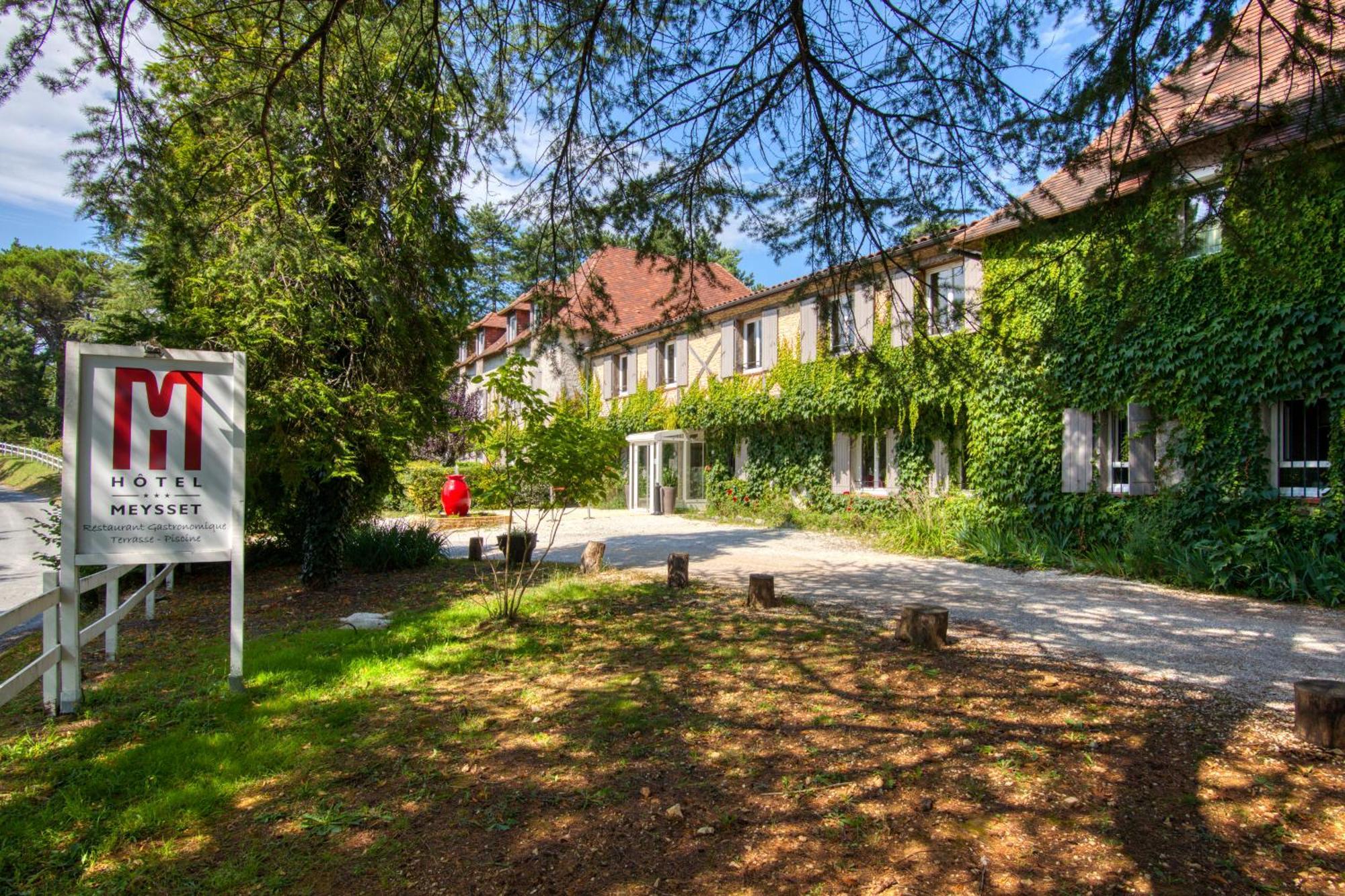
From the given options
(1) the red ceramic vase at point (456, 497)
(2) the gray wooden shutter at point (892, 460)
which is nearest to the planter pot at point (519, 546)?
(2) the gray wooden shutter at point (892, 460)

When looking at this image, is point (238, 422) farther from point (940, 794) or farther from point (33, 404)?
point (33, 404)

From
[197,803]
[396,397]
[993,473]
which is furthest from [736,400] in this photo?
[197,803]

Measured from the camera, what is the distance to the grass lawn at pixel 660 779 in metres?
2.62

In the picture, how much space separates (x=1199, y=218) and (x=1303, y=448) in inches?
273

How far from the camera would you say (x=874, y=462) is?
51.6ft

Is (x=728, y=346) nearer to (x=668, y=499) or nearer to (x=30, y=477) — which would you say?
(x=668, y=499)

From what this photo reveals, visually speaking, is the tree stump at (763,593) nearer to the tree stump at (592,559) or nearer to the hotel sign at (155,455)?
the tree stump at (592,559)

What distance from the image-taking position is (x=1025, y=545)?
10.8 meters

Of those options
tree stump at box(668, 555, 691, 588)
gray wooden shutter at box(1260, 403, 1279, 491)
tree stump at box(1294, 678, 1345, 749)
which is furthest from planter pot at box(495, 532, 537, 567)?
gray wooden shutter at box(1260, 403, 1279, 491)

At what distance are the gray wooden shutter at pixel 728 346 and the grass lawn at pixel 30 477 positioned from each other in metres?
26.2

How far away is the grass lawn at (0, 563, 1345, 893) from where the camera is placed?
103 inches

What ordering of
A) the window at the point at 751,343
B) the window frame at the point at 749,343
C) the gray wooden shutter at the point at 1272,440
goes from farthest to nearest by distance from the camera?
the window at the point at 751,343, the window frame at the point at 749,343, the gray wooden shutter at the point at 1272,440

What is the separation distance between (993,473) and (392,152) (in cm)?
999

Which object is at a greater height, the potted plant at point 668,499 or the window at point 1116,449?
the window at point 1116,449
